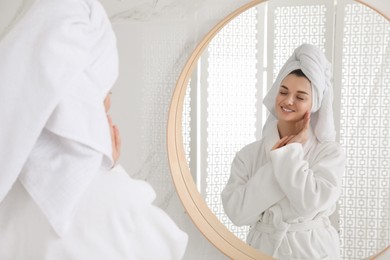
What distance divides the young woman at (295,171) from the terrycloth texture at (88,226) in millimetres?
568

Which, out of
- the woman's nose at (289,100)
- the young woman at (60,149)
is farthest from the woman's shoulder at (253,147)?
the young woman at (60,149)

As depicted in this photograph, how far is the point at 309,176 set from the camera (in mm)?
1261

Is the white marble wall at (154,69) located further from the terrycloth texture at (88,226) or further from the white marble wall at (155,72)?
Answer: the terrycloth texture at (88,226)

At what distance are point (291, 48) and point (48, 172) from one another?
0.76 meters

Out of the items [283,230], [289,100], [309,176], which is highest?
[289,100]

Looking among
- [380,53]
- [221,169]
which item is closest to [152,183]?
[221,169]

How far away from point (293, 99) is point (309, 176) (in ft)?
0.57

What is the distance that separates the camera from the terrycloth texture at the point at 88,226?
0.73 m

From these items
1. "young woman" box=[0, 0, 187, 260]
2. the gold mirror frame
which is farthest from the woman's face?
"young woman" box=[0, 0, 187, 260]

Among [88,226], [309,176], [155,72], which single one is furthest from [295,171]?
[88,226]

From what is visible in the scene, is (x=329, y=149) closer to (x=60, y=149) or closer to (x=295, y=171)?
(x=295, y=171)

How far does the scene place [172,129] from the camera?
130 centimetres

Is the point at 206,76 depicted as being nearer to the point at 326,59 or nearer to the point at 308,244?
the point at 326,59

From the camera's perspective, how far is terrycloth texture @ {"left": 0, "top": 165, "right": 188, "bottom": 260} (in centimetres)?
73
